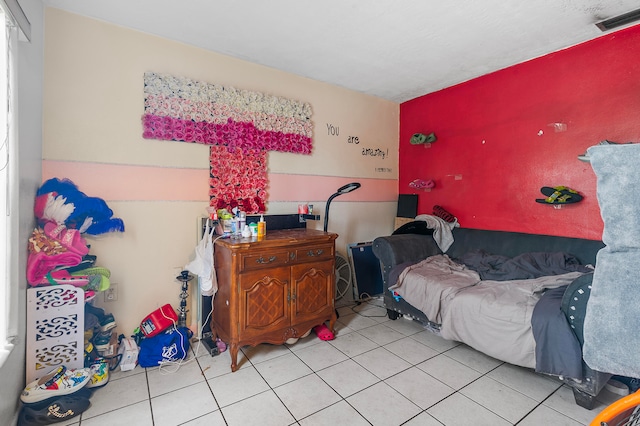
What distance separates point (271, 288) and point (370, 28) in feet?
7.20

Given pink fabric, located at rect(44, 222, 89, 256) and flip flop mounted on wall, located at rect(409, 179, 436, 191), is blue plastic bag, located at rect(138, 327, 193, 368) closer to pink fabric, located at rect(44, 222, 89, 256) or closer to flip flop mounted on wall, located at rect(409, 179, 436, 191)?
pink fabric, located at rect(44, 222, 89, 256)

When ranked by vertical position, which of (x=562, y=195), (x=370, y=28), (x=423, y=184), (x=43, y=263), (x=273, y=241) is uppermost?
(x=370, y=28)

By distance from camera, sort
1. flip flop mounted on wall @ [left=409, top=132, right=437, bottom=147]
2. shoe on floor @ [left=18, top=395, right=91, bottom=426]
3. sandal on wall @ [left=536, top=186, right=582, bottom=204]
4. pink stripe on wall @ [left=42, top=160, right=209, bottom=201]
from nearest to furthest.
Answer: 1. shoe on floor @ [left=18, top=395, right=91, bottom=426]
2. pink stripe on wall @ [left=42, top=160, right=209, bottom=201]
3. sandal on wall @ [left=536, top=186, right=582, bottom=204]
4. flip flop mounted on wall @ [left=409, top=132, right=437, bottom=147]

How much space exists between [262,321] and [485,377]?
1.68 m

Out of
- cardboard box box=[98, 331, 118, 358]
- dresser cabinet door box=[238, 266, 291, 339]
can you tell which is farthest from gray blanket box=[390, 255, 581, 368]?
cardboard box box=[98, 331, 118, 358]

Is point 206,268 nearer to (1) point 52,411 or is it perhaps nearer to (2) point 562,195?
(1) point 52,411

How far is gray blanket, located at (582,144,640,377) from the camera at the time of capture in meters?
0.75

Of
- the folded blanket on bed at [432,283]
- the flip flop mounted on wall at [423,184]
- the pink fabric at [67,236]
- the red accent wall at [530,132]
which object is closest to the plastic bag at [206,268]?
the pink fabric at [67,236]

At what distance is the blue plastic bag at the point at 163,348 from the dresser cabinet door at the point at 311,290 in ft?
2.92

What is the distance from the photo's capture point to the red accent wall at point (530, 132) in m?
2.46

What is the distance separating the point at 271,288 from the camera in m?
2.35

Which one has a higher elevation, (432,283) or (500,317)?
(432,283)

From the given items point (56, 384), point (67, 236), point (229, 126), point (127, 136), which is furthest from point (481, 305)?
point (127, 136)

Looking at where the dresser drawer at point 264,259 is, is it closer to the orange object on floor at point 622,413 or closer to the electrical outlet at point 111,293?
the electrical outlet at point 111,293
